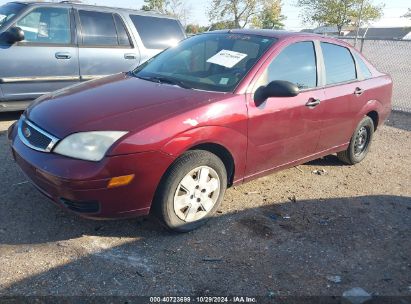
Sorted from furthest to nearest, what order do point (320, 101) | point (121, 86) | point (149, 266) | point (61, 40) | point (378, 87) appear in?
point (61, 40)
point (378, 87)
point (320, 101)
point (121, 86)
point (149, 266)

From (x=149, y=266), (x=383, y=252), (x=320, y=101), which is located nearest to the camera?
(x=149, y=266)

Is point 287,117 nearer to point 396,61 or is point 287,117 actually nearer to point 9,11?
point 9,11

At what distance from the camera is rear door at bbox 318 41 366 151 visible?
4.50 m

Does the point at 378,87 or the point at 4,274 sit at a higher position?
the point at 378,87

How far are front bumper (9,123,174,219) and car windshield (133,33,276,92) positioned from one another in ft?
3.43

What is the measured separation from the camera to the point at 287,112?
393 centimetres

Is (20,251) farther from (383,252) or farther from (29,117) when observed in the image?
(383,252)

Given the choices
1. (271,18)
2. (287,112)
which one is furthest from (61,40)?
(271,18)

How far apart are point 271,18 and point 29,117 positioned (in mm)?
43707

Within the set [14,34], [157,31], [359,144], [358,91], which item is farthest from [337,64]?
[14,34]

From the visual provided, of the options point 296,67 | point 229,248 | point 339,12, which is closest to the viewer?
point 229,248

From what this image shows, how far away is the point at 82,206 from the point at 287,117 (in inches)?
82.6

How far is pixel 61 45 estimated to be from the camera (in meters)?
6.35

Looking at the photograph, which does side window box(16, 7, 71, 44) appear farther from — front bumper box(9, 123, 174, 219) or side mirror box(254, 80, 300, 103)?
side mirror box(254, 80, 300, 103)
